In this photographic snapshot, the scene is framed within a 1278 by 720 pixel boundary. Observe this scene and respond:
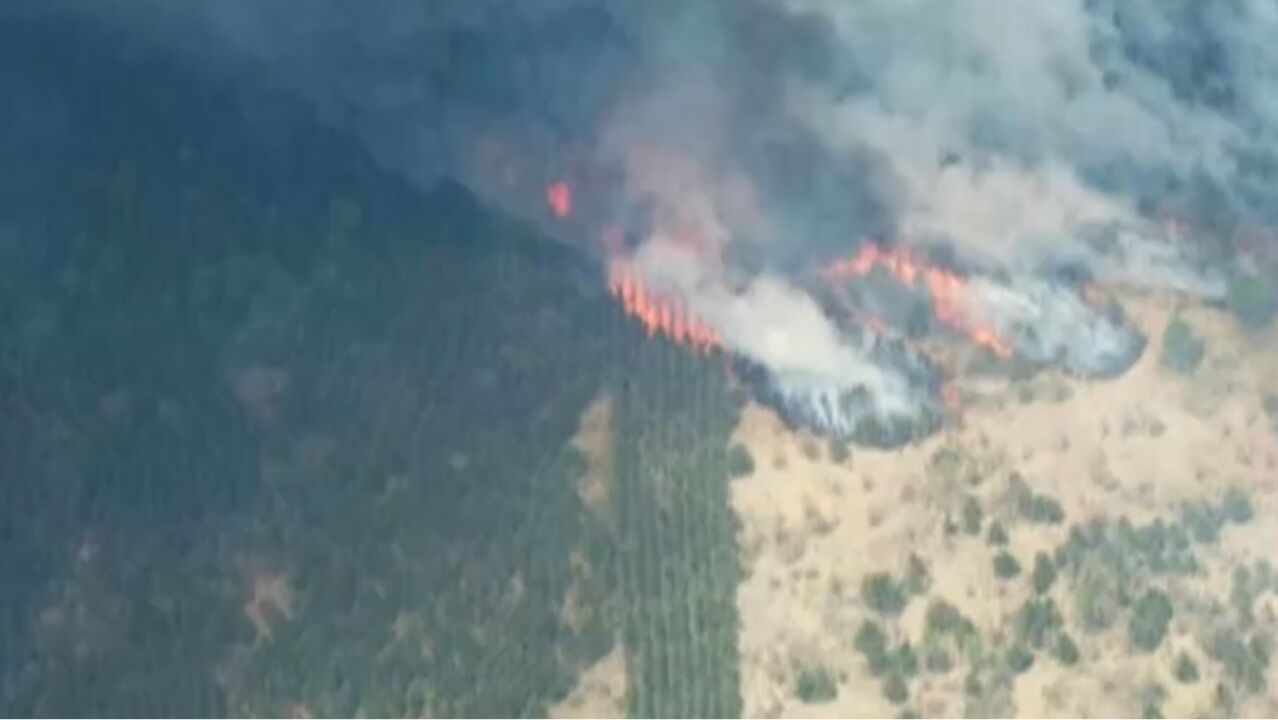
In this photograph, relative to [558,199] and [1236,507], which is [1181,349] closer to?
[1236,507]

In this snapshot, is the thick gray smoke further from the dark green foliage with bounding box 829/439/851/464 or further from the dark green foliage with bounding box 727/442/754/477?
the dark green foliage with bounding box 727/442/754/477

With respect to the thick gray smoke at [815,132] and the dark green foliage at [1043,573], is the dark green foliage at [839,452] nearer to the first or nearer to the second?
the thick gray smoke at [815,132]

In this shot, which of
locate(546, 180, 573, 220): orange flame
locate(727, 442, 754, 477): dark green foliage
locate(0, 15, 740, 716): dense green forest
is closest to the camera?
locate(0, 15, 740, 716): dense green forest

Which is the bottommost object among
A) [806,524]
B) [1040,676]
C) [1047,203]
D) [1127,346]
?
[1040,676]

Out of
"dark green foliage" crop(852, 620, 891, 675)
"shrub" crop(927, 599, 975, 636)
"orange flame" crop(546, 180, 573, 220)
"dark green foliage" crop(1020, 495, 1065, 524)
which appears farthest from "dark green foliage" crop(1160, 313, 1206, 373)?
"orange flame" crop(546, 180, 573, 220)

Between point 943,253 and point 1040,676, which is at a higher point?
point 943,253

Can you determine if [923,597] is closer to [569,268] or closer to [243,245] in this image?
[569,268]

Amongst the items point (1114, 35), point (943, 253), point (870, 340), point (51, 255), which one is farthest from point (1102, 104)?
point (51, 255)
